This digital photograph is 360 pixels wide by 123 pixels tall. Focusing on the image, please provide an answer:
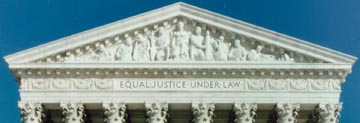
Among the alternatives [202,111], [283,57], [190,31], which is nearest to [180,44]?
[190,31]

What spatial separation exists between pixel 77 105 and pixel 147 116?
258 centimetres

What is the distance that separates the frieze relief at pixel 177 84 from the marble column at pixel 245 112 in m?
0.67

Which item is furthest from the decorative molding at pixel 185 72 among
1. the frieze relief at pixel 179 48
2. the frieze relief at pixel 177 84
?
the frieze relief at pixel 179 48

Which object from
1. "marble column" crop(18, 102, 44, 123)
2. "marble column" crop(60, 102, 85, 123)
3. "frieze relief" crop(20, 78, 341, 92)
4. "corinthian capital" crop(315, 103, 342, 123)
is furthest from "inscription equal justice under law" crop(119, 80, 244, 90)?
"marble column" crop(18, 102, 44, 123)

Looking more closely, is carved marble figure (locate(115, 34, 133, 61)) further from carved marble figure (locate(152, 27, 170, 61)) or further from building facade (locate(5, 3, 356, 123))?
carved marble figure (locate(152, 27, 170, 61))

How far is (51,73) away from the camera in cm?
4109

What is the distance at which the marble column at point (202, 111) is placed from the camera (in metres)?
40.6

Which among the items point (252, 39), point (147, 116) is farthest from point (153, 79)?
point (252, 39)

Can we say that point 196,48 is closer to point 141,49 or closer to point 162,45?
point 162,45

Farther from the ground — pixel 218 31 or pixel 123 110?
pixel 218 31

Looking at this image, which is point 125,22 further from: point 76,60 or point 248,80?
point 248,80

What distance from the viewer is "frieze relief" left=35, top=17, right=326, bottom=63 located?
41406 millimetres

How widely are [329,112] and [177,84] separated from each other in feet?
18.5

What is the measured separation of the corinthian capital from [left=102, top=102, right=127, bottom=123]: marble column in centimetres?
716
